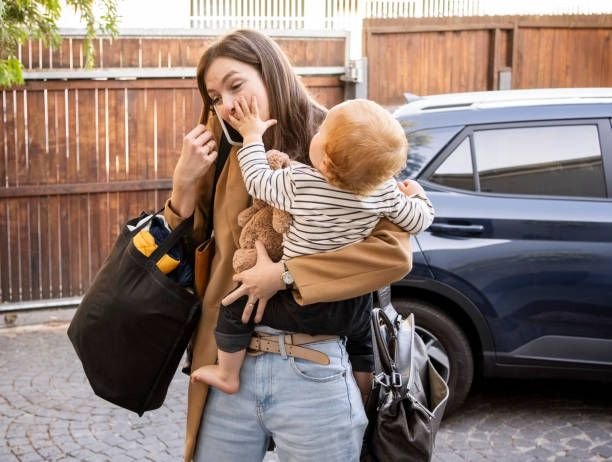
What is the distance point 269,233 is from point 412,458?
672 millimetres

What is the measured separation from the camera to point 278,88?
87.1 inches

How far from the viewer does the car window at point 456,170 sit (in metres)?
4.94

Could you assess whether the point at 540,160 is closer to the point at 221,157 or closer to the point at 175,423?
the point at 175,423

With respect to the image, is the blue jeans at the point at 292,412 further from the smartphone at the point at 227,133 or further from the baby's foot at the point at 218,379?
the smartphone at the point at 227,133

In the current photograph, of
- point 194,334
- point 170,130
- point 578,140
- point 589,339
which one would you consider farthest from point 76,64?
point 194,334

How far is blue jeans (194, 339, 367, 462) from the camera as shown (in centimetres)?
216

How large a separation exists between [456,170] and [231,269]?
9.52 feet

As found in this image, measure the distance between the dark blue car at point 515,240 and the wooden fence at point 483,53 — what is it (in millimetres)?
4498

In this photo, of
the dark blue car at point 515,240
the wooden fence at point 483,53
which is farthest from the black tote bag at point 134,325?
the wooden fence at point 483,53

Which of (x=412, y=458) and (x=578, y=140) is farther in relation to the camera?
(x=578, y=140)

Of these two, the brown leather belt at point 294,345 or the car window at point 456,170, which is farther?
the car window at point 456,170

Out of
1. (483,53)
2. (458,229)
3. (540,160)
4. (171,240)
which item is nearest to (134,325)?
(171,240)

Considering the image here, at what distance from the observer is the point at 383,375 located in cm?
236

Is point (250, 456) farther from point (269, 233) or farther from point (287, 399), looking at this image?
point (269, 233)
